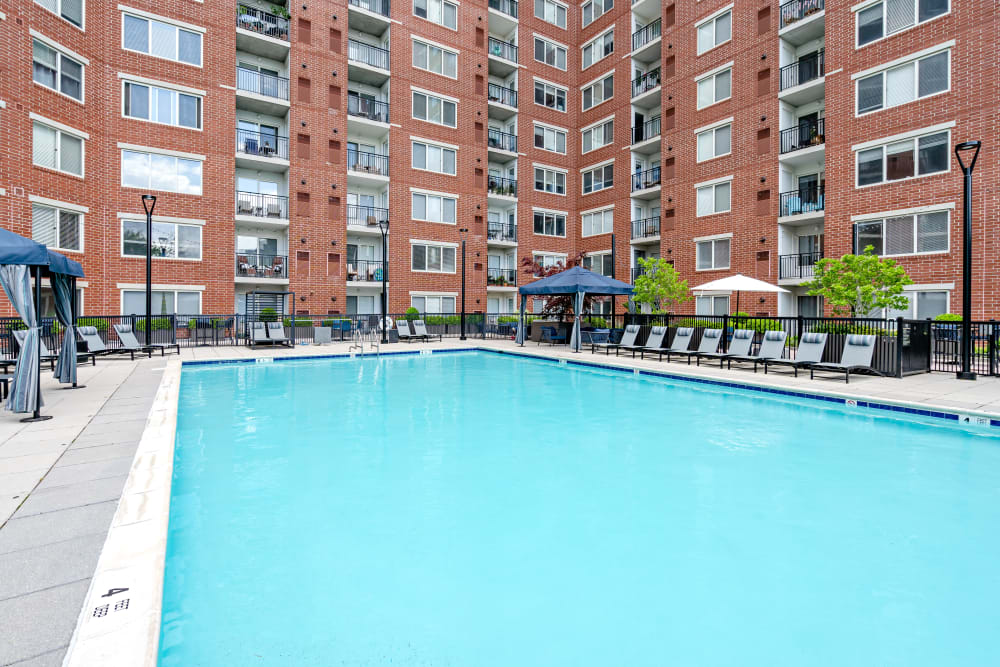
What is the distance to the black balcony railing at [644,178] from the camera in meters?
28.0

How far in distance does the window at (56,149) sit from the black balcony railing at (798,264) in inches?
1079

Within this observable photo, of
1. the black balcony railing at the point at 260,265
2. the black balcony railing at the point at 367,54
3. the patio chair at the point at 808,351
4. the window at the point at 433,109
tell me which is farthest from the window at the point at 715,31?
the black balcony railing at the point at 260,265

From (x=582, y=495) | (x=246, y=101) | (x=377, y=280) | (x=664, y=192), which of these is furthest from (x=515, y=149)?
(x=582, y=495)

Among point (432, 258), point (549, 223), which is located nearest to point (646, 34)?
point (549, 223)

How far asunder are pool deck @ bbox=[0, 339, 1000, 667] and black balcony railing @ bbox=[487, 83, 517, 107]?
80.3 feet

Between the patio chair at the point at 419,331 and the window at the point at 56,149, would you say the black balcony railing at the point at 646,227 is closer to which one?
the patio chair at the point at 419,331

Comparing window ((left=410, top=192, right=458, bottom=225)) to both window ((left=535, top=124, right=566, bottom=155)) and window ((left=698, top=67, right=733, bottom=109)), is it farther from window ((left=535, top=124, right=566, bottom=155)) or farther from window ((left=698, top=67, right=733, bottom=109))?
window ((left=698, top=67, right=733, bottom=109))

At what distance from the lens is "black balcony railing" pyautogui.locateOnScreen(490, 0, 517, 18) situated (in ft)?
99.5

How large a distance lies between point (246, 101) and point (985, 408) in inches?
1062

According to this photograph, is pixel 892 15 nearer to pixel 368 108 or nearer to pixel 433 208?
pixel 433 208

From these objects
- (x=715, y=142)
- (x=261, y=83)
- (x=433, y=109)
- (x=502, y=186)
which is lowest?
(x=502, y=186)

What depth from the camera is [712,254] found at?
2438 centimetres

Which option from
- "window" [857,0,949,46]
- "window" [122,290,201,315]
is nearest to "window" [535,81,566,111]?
"window" [857,0,949,46]

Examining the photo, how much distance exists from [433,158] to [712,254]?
588 inches
